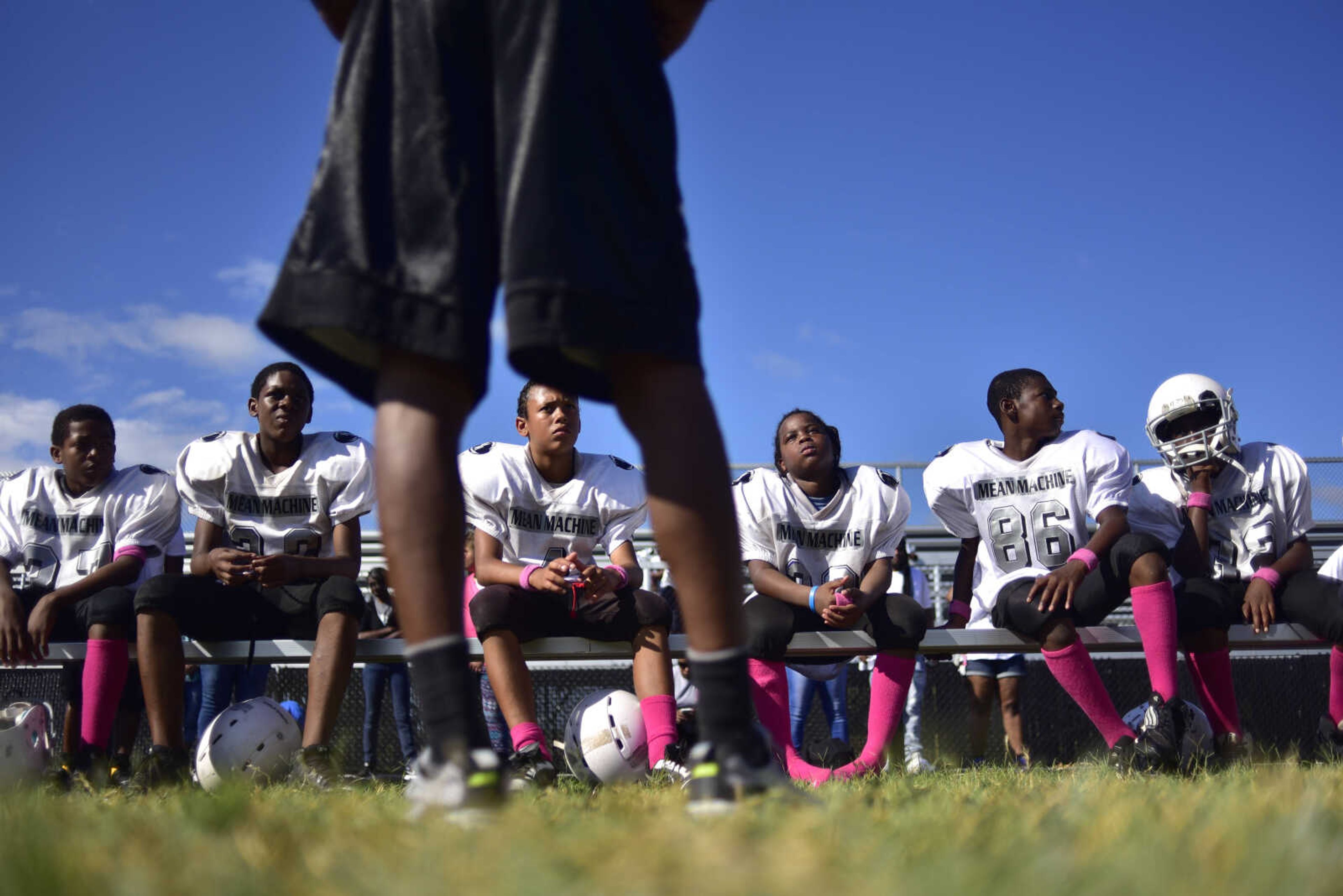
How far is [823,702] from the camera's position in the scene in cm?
679

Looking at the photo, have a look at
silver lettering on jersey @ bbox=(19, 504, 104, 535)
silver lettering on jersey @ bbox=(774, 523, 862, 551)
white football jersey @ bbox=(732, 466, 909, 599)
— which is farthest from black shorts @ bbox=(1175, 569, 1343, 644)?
silver lettering on jersey @ bbox=(19, 504, 104, 535)

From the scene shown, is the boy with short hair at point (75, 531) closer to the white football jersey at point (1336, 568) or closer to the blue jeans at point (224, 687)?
the blue jeans at point (224, 687)

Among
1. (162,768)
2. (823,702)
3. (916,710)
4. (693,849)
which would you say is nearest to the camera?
(693,849)

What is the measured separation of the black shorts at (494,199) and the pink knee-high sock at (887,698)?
284cm

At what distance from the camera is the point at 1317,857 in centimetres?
97

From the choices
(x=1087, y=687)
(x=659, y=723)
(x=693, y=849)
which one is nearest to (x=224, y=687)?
(x=659, y=723)

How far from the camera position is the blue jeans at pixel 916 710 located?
7012mm

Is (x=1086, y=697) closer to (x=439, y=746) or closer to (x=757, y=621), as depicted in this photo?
(x=757, y=621)

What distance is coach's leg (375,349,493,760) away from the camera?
1466mm

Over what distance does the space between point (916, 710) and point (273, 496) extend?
4839mm

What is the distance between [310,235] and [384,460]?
0.36 m

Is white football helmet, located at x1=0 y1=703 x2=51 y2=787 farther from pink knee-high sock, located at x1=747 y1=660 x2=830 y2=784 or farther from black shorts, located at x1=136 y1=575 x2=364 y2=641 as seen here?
pink knee-high sock, located at x1=747 y1=660 x2=830 y2=784

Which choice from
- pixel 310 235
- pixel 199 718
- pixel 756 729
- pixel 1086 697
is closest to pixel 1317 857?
pixel 756 729

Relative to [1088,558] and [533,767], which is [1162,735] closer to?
[1088,558]
